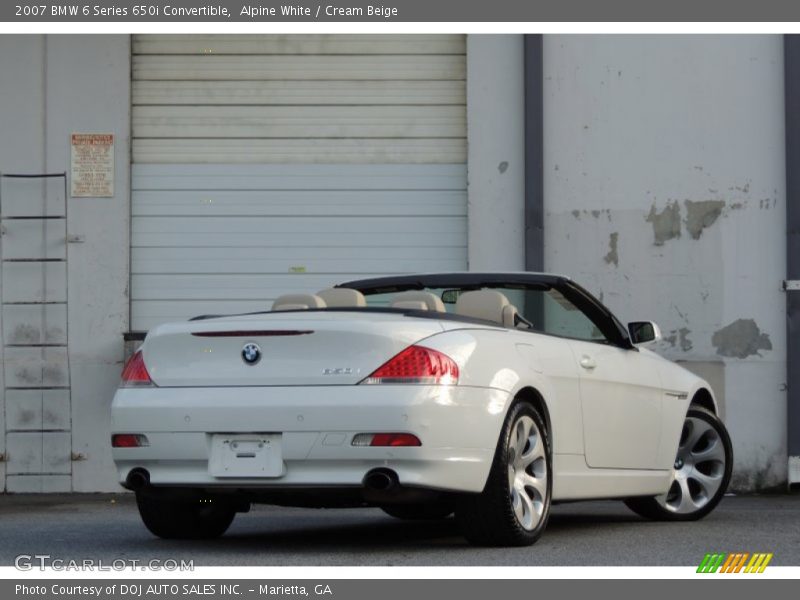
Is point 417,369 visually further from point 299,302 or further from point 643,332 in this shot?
point 643,332

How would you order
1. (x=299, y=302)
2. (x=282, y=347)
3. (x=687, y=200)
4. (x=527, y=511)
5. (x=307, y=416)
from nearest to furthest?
(x=307, y=416) < (x=282, y=347) < (x=527, y=511) < (x=299, y=302) < (x=687, y=200)

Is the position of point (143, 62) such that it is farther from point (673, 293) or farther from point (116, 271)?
point (673, 293)

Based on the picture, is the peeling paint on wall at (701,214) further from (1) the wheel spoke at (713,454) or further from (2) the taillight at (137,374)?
(2) the taillight at (137,374)

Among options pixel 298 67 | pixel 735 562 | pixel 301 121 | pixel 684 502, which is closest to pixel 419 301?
pixel 735 562

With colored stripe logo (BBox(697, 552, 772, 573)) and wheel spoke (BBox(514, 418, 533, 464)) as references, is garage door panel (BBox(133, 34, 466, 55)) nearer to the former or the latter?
wheel spoke (BBox(514, 418, 533, 464))

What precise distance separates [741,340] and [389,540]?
274 inches

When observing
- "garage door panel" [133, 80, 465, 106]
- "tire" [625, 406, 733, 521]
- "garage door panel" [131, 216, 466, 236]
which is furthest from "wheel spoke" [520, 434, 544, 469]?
"garage door panel" [133, 80, 465, 106]

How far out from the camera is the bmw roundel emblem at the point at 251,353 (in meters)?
7.23

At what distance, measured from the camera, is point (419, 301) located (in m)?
7.91

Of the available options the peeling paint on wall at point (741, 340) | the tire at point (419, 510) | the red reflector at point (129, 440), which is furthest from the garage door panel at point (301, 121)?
the red reflector at point (129, 440)

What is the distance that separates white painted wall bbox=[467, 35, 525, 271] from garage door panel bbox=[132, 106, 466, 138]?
26cm

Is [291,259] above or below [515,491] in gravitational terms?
above

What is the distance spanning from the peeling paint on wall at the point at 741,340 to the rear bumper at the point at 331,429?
7.47 meters
